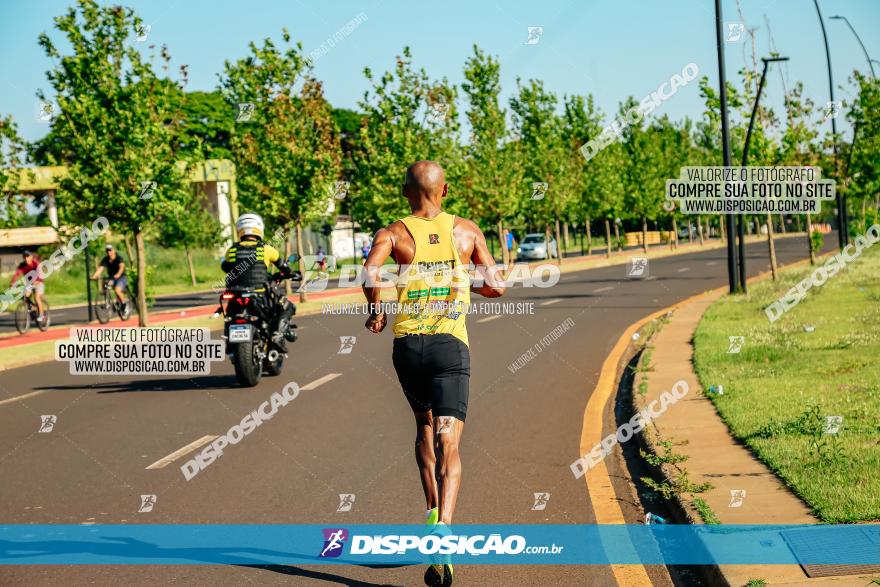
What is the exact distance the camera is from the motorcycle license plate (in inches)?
480

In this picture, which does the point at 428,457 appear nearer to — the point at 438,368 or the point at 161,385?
the point at 438,368

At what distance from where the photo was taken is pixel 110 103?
21.9 meters

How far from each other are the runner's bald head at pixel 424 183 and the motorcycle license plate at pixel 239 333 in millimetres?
7341

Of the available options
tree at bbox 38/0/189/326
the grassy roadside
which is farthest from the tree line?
the grassy roadside

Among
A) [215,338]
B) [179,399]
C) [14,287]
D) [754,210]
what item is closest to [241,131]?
[14,287]

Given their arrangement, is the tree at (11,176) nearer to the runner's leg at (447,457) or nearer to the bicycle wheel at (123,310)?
the bicycle wheel at (123,310)

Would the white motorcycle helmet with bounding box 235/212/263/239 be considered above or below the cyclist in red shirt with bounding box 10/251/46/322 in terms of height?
above

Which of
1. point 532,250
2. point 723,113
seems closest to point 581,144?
point 532,250

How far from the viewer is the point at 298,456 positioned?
8.43 m

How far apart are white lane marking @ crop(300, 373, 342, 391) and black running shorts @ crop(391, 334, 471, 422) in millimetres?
7353

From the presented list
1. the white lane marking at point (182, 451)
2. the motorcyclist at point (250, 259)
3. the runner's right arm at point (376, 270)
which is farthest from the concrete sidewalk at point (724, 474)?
the motorcyclist at point (250, 259)

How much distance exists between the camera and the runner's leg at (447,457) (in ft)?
16.8

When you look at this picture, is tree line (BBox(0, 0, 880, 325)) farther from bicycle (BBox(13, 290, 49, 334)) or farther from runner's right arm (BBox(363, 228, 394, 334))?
runner's right arm (BBox(363, 228, 394, 334))

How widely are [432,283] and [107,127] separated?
18448 mm
